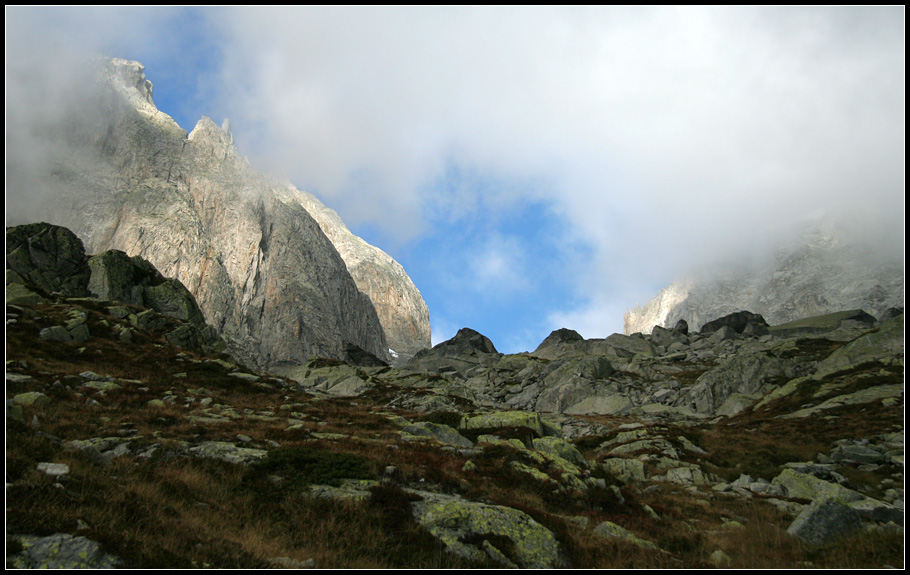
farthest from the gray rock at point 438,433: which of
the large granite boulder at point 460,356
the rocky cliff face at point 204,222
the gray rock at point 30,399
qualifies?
the rocky cliff face at point 204,222

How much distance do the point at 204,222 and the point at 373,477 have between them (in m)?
153

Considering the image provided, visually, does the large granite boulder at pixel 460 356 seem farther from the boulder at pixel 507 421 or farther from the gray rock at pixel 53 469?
the gray rock at pixel 53 469

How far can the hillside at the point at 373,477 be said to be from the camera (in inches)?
335

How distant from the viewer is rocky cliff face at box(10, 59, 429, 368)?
12731cm

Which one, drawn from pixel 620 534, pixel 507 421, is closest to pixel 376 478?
pixel 620 534

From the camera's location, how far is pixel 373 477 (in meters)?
13.7

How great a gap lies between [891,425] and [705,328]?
114 metres

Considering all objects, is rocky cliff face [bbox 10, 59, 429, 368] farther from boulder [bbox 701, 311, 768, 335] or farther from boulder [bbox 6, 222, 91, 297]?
boulder [bbox 701, 311, 768, 335]

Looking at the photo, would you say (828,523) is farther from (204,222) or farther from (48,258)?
(204,222)

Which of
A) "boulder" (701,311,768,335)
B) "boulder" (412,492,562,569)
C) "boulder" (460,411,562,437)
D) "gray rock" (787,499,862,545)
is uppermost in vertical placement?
"boulder" (701,311,768,335)

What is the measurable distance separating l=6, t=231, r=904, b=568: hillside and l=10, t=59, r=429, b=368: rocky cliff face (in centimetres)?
9181

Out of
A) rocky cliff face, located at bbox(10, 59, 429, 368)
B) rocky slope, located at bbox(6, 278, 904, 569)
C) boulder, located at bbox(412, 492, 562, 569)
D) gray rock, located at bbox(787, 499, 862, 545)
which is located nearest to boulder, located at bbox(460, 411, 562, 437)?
rocky slope, located at bbox(6, 278, 904, 569)

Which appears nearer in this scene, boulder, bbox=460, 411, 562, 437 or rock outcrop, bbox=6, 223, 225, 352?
boulder, bbox=460, 411, 562, 437

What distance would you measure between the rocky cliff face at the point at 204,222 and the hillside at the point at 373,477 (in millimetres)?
91813
